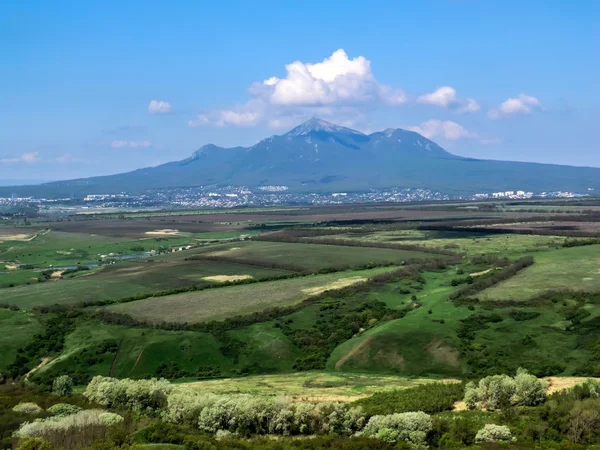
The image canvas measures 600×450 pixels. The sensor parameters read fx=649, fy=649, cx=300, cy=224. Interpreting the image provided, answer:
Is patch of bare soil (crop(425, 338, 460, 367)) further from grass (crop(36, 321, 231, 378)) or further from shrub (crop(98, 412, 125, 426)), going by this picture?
shrub (crop(98, 412, 125, 426))

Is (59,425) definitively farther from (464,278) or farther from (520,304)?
(464,278)

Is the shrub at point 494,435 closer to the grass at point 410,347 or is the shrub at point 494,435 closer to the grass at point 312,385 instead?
the grass at point 312,385

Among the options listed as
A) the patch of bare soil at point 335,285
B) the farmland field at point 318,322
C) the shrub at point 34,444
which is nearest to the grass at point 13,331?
the farmland field at point 318,322

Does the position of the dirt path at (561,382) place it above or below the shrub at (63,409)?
below

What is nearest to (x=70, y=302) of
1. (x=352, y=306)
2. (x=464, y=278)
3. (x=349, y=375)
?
(x=352, y=306)

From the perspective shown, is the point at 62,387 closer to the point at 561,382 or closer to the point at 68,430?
the point at 68,430

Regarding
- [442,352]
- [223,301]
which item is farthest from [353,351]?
[223,301]
